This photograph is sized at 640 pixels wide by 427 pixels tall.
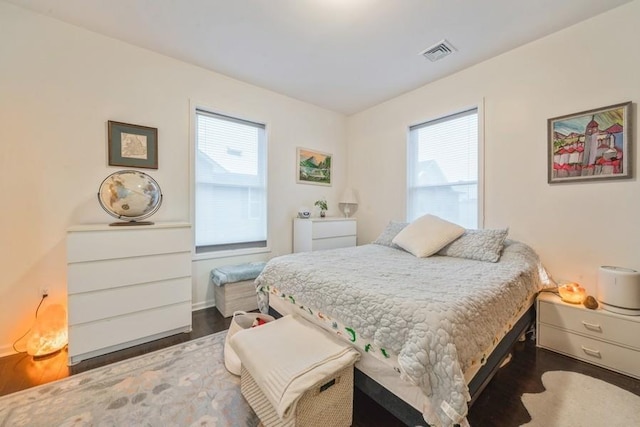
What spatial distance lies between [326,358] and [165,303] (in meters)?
1.59

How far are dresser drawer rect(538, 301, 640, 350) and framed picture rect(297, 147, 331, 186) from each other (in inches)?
108

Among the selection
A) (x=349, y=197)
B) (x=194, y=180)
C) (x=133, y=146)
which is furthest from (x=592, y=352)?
(x=133, y=146)

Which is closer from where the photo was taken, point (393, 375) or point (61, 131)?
point (393, 375)

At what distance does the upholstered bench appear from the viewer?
2.53 metres

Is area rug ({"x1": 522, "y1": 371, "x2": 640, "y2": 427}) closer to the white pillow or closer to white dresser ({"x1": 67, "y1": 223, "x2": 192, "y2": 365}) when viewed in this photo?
the white pillow

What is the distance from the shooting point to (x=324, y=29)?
2115 millimetres

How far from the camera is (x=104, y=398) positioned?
1438 mm

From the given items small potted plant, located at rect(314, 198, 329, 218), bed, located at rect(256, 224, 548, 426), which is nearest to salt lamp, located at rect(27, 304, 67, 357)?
bed, located at rect(256, 224, 548, 426)

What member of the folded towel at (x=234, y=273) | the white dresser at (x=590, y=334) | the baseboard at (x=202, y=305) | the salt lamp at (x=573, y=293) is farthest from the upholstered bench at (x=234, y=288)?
the salt lamp at (x=573, y=293)

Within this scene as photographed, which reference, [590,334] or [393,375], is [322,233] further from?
[590,334]

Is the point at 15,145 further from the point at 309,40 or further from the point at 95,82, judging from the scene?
the point at 309,40

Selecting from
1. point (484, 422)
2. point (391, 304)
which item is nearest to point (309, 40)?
point (391, 304)

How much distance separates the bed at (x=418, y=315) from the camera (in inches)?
39.2

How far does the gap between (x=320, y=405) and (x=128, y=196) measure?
2061 mm
